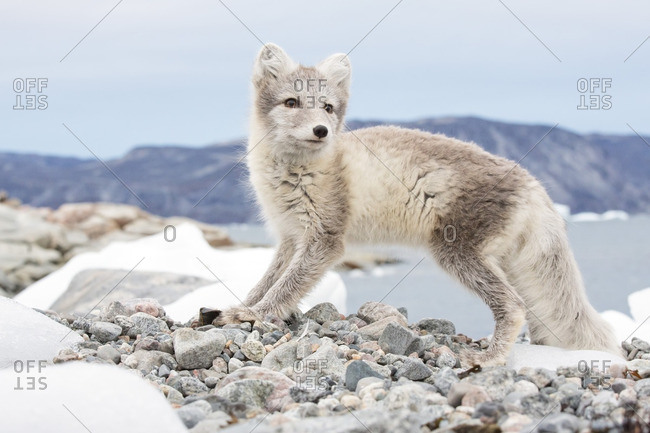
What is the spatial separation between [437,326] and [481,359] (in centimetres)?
97

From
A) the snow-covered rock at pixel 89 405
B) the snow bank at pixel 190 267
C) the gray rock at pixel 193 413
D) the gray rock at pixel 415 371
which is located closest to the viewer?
the snow-covered rock at pixel 89 405

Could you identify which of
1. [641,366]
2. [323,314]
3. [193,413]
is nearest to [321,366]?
[193,413]

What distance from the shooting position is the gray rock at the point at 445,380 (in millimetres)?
4098

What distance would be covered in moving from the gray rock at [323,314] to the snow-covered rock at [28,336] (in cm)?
193

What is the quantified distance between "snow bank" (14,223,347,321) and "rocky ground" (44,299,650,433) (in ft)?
6.83

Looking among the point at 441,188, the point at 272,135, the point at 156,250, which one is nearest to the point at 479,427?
the point at 441,188

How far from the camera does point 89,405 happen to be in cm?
351

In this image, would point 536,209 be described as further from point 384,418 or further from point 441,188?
point 384,418

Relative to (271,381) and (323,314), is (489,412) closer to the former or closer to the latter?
(271,381)

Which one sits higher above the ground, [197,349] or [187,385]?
[197,349]

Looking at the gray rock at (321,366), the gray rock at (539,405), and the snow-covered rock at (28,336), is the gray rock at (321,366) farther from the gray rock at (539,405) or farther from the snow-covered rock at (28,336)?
the snow-covered rock at (28,336)

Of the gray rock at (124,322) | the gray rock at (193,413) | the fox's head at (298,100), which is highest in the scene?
the fox's head at (298,100)

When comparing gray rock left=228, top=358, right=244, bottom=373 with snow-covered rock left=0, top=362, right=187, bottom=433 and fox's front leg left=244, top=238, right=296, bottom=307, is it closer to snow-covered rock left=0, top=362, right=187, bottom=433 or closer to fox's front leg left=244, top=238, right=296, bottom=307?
snow-covered rock left=0, top=362, right=187, bottom=433

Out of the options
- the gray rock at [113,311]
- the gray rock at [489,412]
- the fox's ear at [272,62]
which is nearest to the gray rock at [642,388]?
the gray rock at [489,412]
